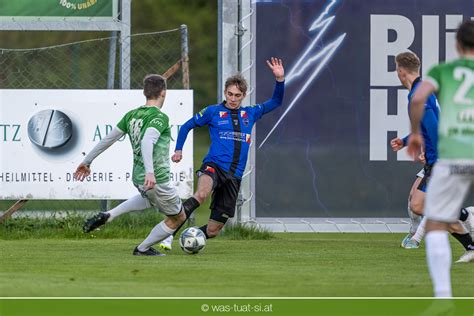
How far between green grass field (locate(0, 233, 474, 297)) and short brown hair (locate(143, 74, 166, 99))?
148 cm

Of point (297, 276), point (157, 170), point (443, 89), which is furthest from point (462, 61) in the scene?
point (157, 170)

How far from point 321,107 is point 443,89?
22.7ft

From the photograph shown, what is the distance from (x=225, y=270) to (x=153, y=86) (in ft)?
6.86

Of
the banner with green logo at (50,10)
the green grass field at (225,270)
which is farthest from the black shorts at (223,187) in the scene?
the banner with green logo at (50,10)

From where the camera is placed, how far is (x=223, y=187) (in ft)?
40.6

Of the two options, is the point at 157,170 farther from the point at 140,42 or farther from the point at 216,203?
the point at 140,42

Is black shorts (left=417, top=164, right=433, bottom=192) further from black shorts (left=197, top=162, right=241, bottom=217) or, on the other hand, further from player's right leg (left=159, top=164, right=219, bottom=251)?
player's right leg (left=159, top=164, right=219, bottom=251)

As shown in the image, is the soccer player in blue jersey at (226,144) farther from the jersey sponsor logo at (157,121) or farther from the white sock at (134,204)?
the jersey sponsor logo at (157,121)

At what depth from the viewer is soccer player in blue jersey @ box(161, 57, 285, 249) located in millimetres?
12250

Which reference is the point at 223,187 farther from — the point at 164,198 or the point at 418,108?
the point at 418,108

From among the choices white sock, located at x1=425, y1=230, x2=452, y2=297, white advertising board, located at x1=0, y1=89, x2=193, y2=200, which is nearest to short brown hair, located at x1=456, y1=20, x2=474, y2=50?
white sock, located at x1=425, y1=230, x2=452, y2=297

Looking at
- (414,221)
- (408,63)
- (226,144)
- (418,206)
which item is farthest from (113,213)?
(414,221)

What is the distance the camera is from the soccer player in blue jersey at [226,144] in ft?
40.2

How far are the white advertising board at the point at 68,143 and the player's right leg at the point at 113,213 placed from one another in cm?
228
